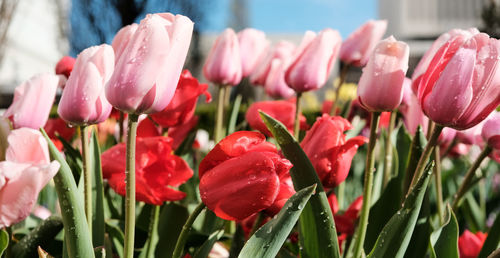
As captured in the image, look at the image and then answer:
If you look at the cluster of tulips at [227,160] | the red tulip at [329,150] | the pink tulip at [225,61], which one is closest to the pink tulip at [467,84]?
the cluster of tulips at [227,160]

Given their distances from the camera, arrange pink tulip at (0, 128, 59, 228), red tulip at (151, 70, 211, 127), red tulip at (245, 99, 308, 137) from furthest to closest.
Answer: red tulip at (245, 99, 308, 137)
red tulip at (151, 70, 211, 127)
pink tulip at (0, 128, 59, 228)

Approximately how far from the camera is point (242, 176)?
48cm

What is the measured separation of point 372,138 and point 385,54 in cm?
8

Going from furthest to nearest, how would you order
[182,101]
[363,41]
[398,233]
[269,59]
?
[269,59] < [363,41] < [182,101] < [398,233]

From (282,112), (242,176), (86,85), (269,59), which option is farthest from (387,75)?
(269,59)

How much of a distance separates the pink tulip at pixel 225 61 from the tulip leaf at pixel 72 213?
51cm

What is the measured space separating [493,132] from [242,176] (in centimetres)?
34

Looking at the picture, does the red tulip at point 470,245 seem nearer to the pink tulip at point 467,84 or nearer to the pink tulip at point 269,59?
the pink tulip at point 467,84

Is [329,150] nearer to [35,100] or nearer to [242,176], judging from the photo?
[242,176]

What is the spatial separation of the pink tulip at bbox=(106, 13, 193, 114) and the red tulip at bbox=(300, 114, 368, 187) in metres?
0.19

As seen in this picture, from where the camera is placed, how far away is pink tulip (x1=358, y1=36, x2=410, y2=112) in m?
0.55

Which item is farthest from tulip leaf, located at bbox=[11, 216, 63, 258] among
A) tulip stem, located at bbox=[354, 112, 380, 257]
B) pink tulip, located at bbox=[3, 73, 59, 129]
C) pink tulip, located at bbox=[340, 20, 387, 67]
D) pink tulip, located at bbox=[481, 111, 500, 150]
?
pink tulip, located at bbox=[340, 20, 387, 67]

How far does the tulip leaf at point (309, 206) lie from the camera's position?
0.50m

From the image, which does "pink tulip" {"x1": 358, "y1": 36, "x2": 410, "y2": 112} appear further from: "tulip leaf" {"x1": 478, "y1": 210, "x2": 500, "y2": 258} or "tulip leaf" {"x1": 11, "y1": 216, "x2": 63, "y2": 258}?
"tulip leaf" {"x1": 11, "y1": 216, "x2": 63, "y2": 258}
